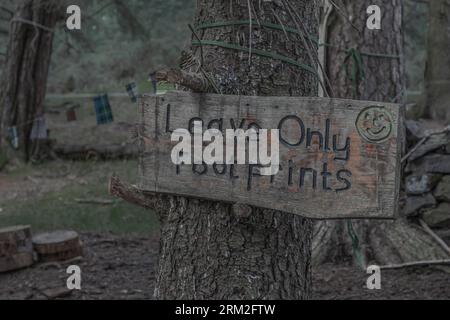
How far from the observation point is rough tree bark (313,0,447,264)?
17.6 ft

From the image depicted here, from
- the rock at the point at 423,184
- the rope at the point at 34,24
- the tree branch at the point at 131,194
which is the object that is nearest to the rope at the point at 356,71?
the rock at the point at 423,184

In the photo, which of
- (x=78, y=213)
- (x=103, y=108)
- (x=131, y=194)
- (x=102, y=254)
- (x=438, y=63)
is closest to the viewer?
(x=131, y=194)

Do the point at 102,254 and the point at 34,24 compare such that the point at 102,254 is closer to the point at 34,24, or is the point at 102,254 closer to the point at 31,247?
the point at 31,247

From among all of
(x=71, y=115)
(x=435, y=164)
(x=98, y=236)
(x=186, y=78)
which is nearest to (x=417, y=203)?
(x=435, y=164)

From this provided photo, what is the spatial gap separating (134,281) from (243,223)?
3031 millimetres

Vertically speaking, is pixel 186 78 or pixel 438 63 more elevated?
pixel 438 63

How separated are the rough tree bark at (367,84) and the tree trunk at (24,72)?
637 centimetres

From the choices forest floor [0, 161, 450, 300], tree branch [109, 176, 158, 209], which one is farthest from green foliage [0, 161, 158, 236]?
tree branch [109, 176, 158, 209]

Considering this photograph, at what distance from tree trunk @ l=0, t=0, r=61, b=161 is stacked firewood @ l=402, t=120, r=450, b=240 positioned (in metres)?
6.90

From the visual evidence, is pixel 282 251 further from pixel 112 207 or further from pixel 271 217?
pixel 112 207

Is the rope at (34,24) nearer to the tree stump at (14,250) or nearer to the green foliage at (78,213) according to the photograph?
the green foliage at (78,213)

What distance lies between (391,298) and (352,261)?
794 mm

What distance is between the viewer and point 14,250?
554cm
